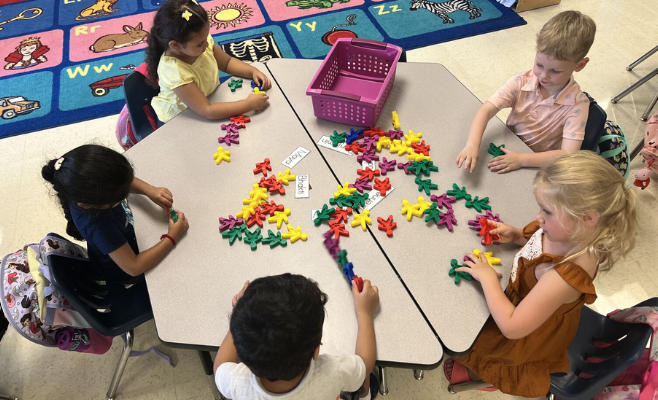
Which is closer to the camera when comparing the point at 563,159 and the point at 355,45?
the point at 563,159

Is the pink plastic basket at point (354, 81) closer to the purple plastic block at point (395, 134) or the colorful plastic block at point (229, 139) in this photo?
the purple plastic block at point (395, 134)

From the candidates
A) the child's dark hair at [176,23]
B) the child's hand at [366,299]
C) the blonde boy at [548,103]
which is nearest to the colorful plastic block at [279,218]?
the child's hand at [366,299]

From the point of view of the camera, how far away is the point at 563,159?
1186mm

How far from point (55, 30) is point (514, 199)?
392 cm

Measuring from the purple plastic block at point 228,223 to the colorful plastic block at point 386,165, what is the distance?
52cm

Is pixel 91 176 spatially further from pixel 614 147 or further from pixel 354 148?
pixel 614 147

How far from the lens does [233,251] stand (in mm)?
1407

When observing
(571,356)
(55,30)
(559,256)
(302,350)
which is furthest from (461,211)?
(55,30)

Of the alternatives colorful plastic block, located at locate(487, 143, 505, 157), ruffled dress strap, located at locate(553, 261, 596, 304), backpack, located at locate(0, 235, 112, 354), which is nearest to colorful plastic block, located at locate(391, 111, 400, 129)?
colorful plastic block, located at locate(487, 143, 505, 157)

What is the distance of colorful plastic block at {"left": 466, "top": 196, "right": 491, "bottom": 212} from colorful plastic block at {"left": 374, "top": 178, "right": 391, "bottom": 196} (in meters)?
0.27

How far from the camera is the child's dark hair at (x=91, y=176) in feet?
4.34

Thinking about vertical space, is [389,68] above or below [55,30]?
above

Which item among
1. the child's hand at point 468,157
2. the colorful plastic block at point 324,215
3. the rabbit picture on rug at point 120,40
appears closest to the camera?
the colorful plastic block at point 324,215

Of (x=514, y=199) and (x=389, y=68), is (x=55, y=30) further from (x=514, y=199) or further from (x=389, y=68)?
(x=514, y=199)
